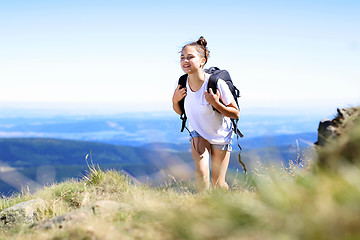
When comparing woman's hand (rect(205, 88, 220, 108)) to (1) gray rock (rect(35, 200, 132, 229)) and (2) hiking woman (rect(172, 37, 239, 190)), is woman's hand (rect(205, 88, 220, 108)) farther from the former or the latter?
(1) gray rock (rect(35, 200, 132, 229))

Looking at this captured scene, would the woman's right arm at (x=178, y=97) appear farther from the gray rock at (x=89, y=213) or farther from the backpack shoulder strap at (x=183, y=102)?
the gray rock at (x=89, y=213)

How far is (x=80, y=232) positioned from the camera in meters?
3.34

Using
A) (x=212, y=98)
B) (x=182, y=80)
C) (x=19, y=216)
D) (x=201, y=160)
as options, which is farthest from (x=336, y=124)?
(x=19, y=216)

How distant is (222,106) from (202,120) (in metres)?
0.57

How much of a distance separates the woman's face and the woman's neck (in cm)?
8

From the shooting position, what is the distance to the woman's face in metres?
6.02

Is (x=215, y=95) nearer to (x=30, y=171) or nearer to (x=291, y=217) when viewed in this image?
(x=291, y=217)

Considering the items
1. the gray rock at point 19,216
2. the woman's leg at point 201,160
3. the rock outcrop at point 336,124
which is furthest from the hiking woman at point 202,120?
the gray rock at point 19,216

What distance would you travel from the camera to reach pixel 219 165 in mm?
6301

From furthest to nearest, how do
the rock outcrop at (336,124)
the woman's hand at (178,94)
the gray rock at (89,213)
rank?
the woman's hand at (178,94) < the gray rock at (89,213) < the rock outcrop at (336,124)

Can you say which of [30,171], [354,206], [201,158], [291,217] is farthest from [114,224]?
[30,171]

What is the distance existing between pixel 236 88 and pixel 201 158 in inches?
52.8

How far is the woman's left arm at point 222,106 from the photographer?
5590 millimetres

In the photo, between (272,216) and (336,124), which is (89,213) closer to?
(272,216)
